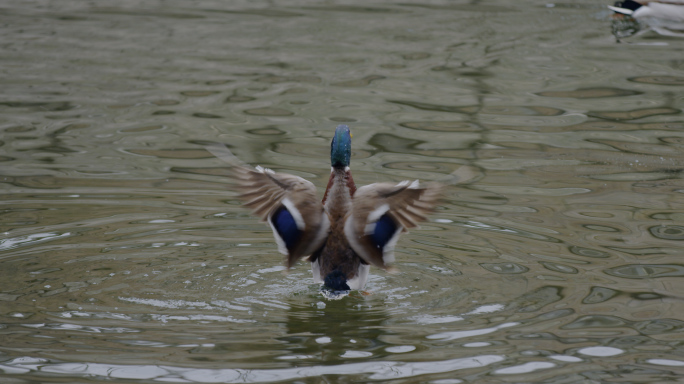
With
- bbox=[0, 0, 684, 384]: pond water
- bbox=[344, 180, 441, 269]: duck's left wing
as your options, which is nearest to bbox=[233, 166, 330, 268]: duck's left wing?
bbox=[344, 180, 441, 269]: duck's left wing

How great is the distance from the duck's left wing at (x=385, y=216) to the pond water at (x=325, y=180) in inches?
14.0

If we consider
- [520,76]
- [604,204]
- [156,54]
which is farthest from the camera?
[156,54]

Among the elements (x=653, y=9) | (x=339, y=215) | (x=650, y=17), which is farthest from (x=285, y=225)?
(x=650, y=17)

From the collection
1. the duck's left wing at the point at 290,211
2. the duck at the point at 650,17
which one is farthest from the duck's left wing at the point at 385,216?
the duck at the point at 650,17

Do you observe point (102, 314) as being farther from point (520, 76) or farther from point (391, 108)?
point (520, 76)

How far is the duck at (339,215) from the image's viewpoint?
5258 millimetres

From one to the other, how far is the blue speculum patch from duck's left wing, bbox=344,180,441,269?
0.30m

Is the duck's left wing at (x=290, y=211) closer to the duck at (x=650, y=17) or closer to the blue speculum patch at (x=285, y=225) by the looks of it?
the blue speculum patch at (x=285, y=225)

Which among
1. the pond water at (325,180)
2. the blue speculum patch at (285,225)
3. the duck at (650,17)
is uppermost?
the duck at (650,17)

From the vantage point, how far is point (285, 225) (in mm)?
5363

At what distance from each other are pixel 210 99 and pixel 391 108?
188 centimetres

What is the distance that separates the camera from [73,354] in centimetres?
464

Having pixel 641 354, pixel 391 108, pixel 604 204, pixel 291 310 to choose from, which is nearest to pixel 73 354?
pixel 291 310

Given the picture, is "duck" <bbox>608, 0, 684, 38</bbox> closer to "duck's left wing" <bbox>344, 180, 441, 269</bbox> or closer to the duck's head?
the duck's head
